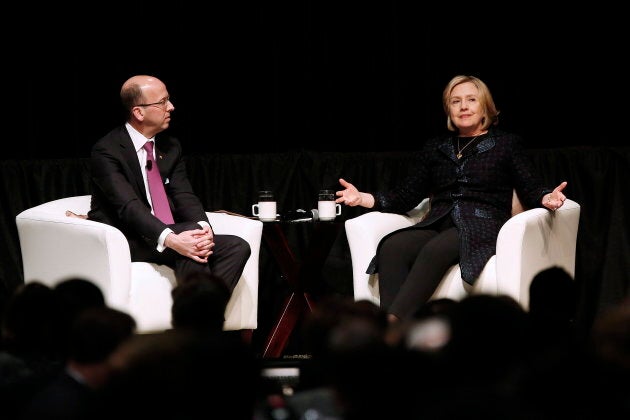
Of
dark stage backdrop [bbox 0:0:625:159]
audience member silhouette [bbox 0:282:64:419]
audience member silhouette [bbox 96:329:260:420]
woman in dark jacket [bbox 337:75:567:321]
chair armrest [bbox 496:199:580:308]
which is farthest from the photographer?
dark stage backdrop [bbox 0:0:625:159]

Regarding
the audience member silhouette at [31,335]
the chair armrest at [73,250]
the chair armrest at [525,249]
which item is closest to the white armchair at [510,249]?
the chair armrest at [525,249]

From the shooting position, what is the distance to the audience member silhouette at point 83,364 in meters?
1.56

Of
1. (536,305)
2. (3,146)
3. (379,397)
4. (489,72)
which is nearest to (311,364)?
(379,397)

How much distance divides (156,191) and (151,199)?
40mm

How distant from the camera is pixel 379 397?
144 centimetres

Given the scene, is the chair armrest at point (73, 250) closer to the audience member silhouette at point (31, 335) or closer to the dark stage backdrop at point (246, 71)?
the dark stage backdrop at point (246, 71)

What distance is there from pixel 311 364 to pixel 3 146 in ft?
11.6

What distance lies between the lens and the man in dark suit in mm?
3527

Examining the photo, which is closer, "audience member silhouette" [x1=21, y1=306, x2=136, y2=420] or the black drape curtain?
"audience member silhouette" [x1=21, y1=306, x2=136, y2=420]

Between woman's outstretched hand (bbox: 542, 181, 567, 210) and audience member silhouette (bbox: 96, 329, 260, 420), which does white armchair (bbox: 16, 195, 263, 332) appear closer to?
woman's outstretched hand (bbox: 542, 181, 567, 210)

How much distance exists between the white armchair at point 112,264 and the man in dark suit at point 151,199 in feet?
0.38

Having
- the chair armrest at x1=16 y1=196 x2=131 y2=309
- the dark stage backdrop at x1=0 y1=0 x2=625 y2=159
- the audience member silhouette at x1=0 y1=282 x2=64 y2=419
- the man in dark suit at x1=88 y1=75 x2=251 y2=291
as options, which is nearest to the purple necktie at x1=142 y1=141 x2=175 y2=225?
Result: the man in dark suit at x1=88 y1=75 x2=251 y2=291

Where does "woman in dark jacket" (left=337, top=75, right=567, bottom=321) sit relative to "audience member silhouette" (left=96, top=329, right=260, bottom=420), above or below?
below

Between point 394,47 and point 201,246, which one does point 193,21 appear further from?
point 201,246
